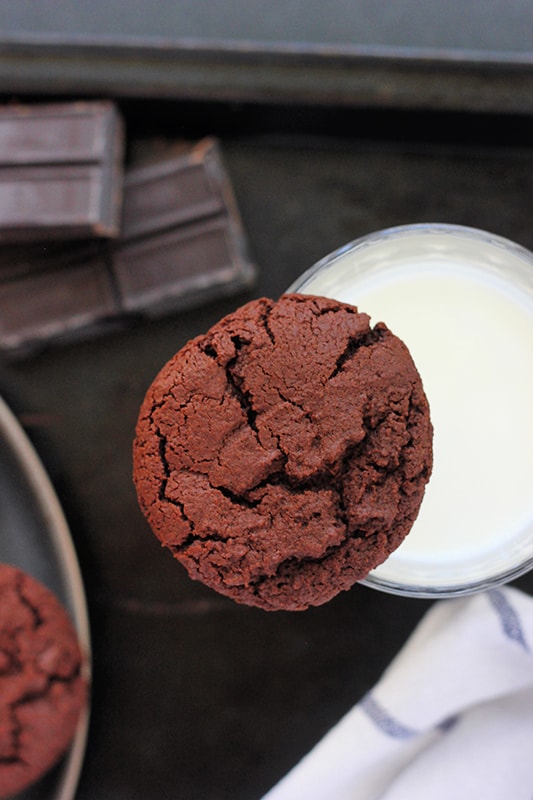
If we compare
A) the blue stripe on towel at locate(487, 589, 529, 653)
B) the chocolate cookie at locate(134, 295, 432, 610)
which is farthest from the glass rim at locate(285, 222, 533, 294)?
the blue stripe on towel at locate(487, 589, 529, 653)

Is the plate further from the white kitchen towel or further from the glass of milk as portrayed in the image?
the glass of milk

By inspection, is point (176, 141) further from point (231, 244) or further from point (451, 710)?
point (451, 710)

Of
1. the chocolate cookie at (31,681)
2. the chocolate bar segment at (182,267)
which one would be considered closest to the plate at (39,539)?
the chocolate cookie at (31,681)

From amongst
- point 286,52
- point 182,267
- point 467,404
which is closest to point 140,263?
point 182,267

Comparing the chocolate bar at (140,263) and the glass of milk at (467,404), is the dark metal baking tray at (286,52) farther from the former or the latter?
the glass of milk at (467,404)

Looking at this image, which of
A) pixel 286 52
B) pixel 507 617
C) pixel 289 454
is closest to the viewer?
pixel 289 454

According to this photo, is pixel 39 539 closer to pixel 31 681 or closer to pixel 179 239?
pixel 31 681

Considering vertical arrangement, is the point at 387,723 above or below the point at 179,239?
below
